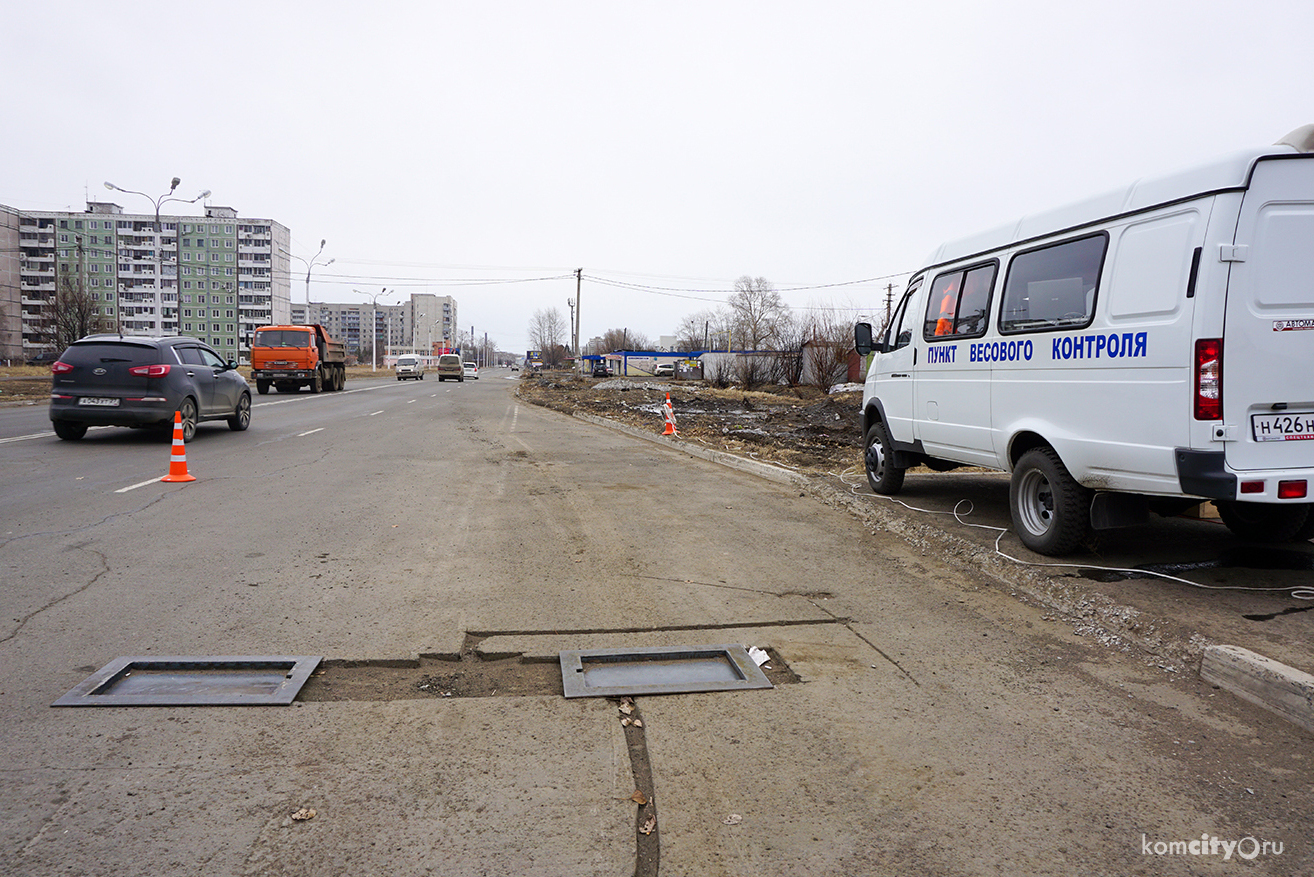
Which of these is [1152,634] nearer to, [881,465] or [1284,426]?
[1284,426]

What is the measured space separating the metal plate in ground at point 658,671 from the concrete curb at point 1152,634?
2.27 meters

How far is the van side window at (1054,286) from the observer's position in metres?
5.76

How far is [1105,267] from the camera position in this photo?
561cm

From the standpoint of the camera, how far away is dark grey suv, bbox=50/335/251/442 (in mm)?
12672

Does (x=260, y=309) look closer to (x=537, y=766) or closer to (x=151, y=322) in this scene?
(x=151, y=322)

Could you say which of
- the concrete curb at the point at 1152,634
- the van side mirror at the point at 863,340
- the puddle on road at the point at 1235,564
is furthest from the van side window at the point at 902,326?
the puddle on road at the point at 1235,564

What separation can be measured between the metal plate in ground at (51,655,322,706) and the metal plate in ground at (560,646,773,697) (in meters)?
1.31

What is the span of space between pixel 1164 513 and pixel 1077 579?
1336 millimetres

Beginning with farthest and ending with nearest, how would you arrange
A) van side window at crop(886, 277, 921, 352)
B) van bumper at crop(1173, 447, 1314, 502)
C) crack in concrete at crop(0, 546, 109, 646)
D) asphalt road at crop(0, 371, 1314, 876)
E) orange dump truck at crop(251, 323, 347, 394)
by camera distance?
orange dump truck at crop(251, 323, 347, 394)
van side window at crop(886, 277, 921, 352)
van bumper at crop(1173, 447, 1314, 502)
crack in concrete at crop(0, 546, 109, 646)
asphalt road at crop(0, 371, 1314, 876)

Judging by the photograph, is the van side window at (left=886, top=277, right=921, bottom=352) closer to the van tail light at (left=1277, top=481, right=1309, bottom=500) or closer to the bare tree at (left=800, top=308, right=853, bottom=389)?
the van tail light at (left=1277, top=481, right=1309, bottom=500)

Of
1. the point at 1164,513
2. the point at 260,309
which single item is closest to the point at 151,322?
the point at 260,309

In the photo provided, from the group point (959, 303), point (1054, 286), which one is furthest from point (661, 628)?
point (959, 303)

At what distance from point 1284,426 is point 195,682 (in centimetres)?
621

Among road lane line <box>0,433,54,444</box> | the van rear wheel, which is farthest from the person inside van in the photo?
road lane line <box>0,433,54,444</box>
